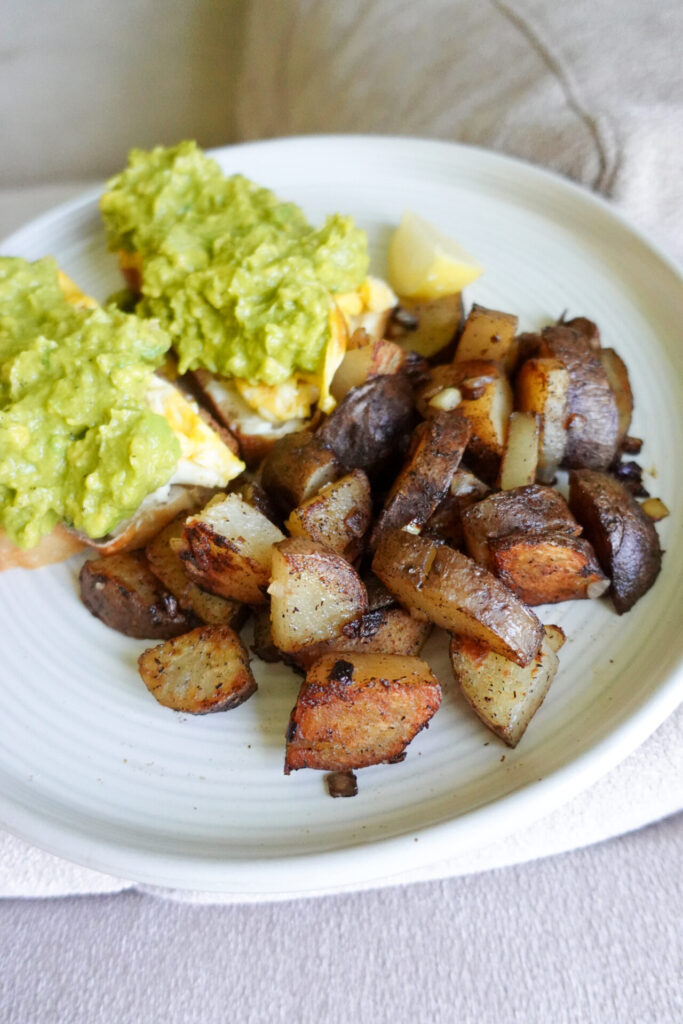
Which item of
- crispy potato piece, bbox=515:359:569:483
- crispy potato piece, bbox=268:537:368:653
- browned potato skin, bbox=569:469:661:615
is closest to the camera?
crispy potato piece, bbox=268:537:368:653

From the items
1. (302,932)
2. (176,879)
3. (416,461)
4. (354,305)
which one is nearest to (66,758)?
(176,879)

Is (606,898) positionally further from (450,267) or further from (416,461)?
(450,267)

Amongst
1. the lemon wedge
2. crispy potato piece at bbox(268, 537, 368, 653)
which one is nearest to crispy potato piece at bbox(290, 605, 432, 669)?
crispy potato piece at bbox(268, 537, 368, 653)

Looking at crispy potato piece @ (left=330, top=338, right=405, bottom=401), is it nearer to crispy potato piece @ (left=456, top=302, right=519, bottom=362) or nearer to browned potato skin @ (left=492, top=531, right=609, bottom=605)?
crispy potato piece @ (left=456, top=302, right=519, bottom=362)

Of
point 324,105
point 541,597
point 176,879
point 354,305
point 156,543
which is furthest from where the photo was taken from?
point 324,105

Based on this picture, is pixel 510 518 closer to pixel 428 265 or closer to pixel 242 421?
pixel 242 421

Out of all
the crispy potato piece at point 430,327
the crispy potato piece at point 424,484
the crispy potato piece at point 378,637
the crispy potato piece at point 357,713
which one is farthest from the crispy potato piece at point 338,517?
the crispy potato piece at point 430,327
